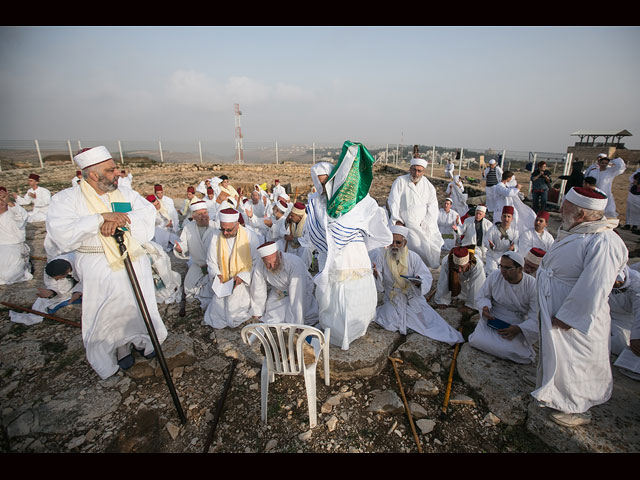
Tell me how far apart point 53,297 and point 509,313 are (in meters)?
5.95

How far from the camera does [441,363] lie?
327cm

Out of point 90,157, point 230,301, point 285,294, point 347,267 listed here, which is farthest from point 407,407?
point 90,157

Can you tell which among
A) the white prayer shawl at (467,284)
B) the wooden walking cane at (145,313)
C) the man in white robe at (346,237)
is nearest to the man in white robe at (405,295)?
the man in white robe at (346,237)

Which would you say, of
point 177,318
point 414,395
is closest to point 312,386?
point 414,395

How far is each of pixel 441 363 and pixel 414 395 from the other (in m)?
0.58

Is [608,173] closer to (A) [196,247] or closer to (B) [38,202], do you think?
(A) [196,247]

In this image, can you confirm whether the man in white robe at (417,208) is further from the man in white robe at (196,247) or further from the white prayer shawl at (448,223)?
the man in white robe at (196,247)

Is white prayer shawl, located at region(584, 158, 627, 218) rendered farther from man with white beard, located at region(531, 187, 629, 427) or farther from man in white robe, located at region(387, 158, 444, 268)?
man with white beard, located at region(531, 187, 629, 427)

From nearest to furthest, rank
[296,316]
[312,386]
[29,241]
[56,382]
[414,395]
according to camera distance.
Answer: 1. [312,386]
2. [414,395]
3. [56,382]
4. [296,316]
5. [29,241]

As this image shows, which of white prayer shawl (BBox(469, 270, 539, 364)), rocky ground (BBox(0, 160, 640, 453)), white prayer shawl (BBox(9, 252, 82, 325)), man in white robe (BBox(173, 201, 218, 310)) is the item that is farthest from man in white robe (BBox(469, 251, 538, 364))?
white prayer shawl (BBox(9, 252, 82, 325))

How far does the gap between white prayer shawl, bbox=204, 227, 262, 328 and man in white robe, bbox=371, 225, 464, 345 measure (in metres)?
1.76
